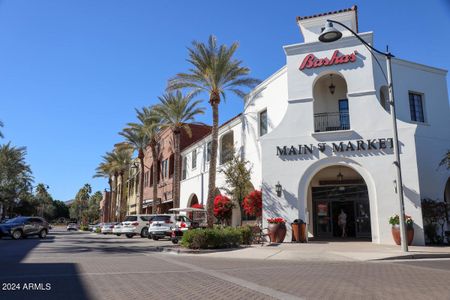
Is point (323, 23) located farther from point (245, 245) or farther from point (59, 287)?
point (59, 287)

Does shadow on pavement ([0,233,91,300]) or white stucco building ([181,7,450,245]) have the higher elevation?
white stucco building ([181,7,450,245])

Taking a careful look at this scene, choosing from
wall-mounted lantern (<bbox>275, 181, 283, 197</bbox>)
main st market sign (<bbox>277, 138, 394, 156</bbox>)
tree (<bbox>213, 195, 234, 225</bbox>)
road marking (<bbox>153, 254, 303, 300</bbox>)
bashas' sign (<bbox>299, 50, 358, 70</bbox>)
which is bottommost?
road marking (<bbox>153, 254, 303, 300</bbox>)

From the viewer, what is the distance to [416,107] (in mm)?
22531

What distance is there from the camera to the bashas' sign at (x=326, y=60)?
21.0 m

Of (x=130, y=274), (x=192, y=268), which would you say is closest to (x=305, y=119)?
(x=192, y=268)

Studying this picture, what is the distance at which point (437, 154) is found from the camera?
2130cm

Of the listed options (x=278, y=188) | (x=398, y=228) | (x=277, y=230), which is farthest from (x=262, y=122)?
(x=398, y=228)

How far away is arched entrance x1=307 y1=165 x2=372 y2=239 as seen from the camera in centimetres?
2235

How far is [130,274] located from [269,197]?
466 inches

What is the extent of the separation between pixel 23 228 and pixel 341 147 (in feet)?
74.6

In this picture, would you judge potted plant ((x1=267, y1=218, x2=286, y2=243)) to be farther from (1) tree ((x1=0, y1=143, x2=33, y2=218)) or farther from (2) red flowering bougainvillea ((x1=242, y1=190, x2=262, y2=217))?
(1) tree ((x1=0, y1=143, x2=33, y2=218))

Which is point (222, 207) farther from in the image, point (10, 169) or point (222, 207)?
point (10, 169)

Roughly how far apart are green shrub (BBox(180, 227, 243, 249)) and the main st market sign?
5.66 meters

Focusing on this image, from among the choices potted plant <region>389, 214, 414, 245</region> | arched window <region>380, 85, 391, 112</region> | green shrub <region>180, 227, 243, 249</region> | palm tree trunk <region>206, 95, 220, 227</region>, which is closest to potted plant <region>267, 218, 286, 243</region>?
green shrub <region>180, 227, 243, 249</region>
